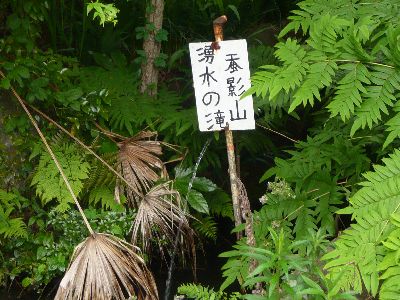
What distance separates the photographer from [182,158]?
3.73 metres

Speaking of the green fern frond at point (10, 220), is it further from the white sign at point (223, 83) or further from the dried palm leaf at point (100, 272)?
the white sign at point (223, 83)

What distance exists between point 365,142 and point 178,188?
115cm

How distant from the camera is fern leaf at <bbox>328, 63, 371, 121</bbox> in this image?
7.84 ft

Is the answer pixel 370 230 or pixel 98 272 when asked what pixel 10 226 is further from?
pixel 370 230

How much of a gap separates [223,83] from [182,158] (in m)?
0.92

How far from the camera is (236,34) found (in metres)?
4.54

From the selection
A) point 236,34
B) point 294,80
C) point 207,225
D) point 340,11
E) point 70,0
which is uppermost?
point 70,0

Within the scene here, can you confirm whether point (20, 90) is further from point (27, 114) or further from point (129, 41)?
point (129, 41)

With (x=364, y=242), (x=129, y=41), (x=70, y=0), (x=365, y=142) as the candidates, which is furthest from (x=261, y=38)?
(x=364, y=242)

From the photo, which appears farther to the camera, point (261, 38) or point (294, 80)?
point (261, 38)

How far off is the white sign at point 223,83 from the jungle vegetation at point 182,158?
0.23 metres

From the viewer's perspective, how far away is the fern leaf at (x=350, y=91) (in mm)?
2391

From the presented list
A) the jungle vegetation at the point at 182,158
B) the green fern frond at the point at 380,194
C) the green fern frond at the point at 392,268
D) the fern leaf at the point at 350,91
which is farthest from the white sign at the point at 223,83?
the green fern frond at the point at 392,268

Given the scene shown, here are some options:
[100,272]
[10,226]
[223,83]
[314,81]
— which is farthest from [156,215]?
[314,81]
